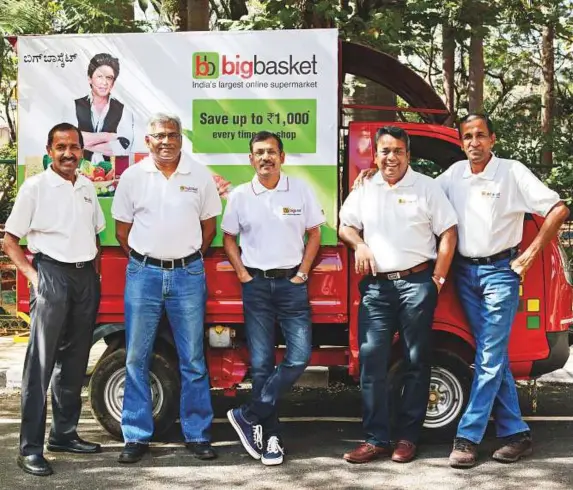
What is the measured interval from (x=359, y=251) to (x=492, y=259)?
84 cm

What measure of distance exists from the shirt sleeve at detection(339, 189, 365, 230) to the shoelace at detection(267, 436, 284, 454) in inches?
57.0

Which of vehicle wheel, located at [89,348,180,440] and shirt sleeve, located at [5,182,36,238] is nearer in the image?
shirt sleeve, located at [5,182,36,238]

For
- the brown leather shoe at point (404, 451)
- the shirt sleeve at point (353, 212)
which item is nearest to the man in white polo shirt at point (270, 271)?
the shirt sleeve at point (353, 212)

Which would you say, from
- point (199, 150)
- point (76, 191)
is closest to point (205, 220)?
point (199, 150)

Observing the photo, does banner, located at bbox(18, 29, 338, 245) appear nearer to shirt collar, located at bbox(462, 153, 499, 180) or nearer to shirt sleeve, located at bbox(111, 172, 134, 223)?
shirt sleeve, located at bbox(111, 172, 134, 223)

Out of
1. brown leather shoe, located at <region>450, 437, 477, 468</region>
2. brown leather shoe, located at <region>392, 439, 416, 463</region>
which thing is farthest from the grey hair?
brown leather shoe, located at <region>450, 437, 477, 468</region>

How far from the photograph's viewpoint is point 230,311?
222 inches

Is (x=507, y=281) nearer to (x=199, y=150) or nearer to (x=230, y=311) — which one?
(x=230, y=311)

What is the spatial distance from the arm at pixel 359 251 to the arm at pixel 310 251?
18 centimetres

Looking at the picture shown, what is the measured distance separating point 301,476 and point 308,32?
2.84 m

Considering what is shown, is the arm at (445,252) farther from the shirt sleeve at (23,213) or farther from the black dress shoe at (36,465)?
the black dress shoe at (36,465)

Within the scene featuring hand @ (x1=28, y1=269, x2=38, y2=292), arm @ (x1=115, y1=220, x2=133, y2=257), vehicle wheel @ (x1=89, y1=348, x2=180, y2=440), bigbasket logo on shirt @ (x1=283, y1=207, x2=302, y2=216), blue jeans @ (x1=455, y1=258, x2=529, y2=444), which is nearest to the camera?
hand @ (x1=28, y1=269, x2=38, y2=292)

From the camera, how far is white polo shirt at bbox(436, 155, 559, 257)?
5172 millimetres

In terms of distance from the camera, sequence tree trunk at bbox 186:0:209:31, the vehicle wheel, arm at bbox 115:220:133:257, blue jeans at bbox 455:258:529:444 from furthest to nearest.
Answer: tree trunk at bbox 186:0:209:31 → the vehicle wheel → arm at bbox 115:220:133:257 → blue jeans at bbox 455:258:529:444
